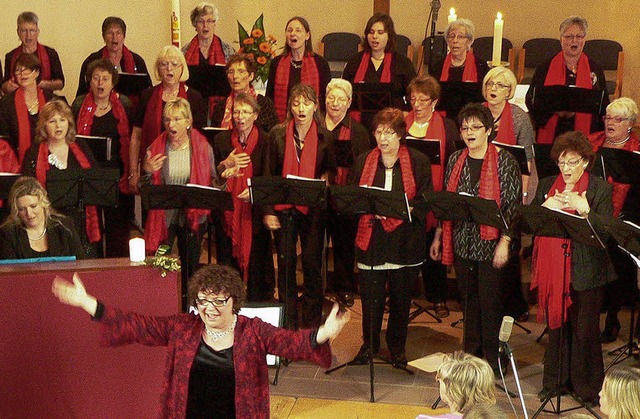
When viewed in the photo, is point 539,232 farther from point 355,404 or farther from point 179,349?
point 179,349

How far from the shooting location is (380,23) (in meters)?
7.01

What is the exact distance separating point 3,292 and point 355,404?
1.97 metres

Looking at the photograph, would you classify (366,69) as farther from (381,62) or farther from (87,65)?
(87,65)

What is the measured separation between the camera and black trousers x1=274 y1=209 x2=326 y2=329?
237 inches

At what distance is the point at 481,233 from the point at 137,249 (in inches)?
74.4

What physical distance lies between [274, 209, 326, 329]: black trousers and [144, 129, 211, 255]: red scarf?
1.66 feet

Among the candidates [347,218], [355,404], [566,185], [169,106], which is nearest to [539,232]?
[566,185]

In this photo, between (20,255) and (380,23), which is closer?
(20,255)

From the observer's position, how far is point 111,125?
6785 millimetres

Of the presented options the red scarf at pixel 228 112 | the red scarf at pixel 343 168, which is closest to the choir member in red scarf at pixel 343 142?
the red scarf at pixel 343 168

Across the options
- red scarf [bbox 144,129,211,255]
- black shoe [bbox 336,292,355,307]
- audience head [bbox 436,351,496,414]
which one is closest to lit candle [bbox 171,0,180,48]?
red scarf [bbox 144,129,211,255]

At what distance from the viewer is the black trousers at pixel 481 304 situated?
5.56 meters

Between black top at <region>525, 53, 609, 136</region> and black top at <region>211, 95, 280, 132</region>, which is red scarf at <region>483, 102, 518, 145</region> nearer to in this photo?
black top at <region>525, 53, 609, 136</region>

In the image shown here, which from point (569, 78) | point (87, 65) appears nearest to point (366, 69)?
point (569, 78)
